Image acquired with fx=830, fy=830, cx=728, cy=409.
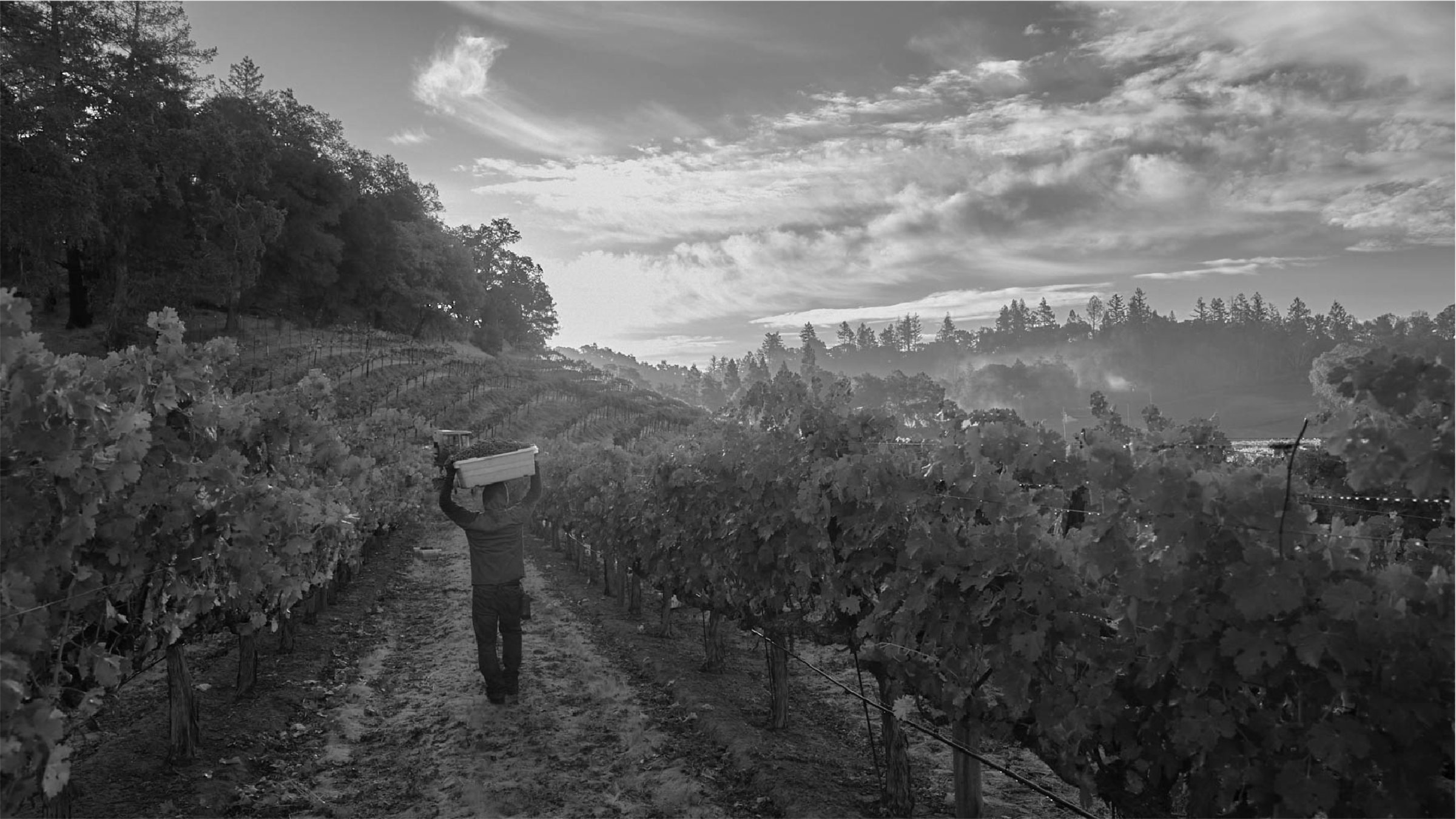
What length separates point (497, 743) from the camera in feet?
24.2

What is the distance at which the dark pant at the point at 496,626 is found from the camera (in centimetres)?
810

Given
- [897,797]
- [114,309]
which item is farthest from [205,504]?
[114,309]

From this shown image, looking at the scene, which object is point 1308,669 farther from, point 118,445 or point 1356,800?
point 118,445

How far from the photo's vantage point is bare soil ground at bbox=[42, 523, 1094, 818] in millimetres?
6234

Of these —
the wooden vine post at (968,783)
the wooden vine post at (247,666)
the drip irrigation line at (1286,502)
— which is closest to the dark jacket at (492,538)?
the wooden vine post at (247,666)

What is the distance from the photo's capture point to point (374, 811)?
6090 millimetres

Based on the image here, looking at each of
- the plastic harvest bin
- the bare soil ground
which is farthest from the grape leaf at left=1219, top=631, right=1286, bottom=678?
the plastic harvest bin

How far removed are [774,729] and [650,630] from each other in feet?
17.3

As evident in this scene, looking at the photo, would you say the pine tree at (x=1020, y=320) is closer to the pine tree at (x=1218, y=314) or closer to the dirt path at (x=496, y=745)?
the pine tree at (x=1218, y=314)

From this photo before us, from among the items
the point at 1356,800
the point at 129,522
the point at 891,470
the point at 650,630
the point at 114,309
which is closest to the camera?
the point at 1356,800

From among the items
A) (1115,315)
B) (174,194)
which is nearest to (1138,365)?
(1115,315)

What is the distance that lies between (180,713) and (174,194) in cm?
3906

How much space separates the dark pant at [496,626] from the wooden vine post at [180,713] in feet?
7.64

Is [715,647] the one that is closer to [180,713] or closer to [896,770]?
[896,770]
